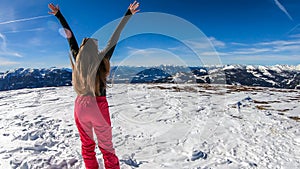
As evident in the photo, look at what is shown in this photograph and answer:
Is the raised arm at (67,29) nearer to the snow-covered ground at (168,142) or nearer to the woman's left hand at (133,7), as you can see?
the woman's left hand at (133,7)

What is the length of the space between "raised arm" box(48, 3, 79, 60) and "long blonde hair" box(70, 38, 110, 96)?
0.25m

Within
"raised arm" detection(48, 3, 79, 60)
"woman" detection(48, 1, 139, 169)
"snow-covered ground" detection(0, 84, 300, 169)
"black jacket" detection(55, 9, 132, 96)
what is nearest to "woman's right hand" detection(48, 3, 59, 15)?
"raised arm" detection(48, 3, 79, 60)

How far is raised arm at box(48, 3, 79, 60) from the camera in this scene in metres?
2.79

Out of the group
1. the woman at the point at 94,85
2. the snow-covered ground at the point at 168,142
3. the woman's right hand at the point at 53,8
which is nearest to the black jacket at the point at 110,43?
the woman at the point at 94,85

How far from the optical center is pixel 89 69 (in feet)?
8.21

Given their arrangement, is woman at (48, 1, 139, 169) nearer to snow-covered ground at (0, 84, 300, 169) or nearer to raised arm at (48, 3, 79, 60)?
raised arm at (48, 3, 79, 60)

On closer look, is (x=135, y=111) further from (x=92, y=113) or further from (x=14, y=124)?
(x=92, y=113)

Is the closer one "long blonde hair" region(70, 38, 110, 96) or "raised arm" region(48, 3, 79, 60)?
"long blonde hair" region(70, 38, 110, 96)

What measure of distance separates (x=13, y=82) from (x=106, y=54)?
8517 inches

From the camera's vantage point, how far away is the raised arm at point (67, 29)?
2.79 meters

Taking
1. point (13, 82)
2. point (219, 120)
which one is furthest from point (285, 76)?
point (13, 82)

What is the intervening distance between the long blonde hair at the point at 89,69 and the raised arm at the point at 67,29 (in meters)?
0.25

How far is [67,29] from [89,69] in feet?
2.59

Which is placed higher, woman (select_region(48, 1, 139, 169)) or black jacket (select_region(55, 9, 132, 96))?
black jacket (select_region(55, 9, 132, 96))
